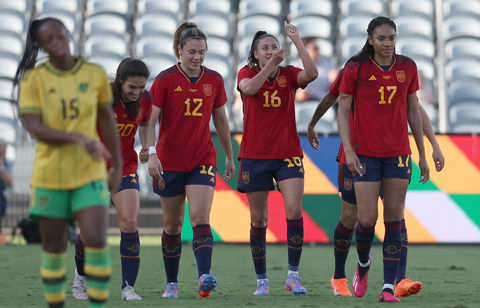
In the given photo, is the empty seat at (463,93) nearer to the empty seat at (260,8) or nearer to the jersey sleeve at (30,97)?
the empty seat at (260,8)

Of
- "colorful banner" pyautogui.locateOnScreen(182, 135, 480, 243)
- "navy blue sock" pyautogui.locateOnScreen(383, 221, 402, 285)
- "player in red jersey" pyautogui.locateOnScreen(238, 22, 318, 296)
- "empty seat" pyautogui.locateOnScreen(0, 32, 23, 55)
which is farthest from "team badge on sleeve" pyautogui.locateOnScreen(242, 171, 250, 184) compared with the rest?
"empty seat" pyautogui.locateOnScreen(0, 32, 23, 55)

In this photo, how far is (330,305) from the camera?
224 inches

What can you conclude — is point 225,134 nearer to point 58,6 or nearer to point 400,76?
point 400,76

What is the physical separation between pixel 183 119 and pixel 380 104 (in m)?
1.44

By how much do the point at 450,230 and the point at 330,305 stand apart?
6.11 metres

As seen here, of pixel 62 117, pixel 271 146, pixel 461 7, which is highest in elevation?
pixel 461 7

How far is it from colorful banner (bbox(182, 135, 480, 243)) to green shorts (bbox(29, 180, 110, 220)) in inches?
282

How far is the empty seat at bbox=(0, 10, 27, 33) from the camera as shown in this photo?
1726 cm

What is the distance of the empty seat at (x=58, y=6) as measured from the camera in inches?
693

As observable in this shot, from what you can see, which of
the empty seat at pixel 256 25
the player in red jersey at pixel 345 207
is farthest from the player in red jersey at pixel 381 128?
the empty seat at pixel 256 25

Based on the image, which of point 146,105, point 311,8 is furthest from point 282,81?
point 311,8

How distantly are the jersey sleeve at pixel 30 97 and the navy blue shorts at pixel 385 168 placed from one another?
8.56 feet

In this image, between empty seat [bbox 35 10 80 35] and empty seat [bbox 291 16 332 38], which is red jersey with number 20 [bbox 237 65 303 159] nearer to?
empty seat [bbox 291 16 332 38]

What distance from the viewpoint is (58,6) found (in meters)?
17.6
